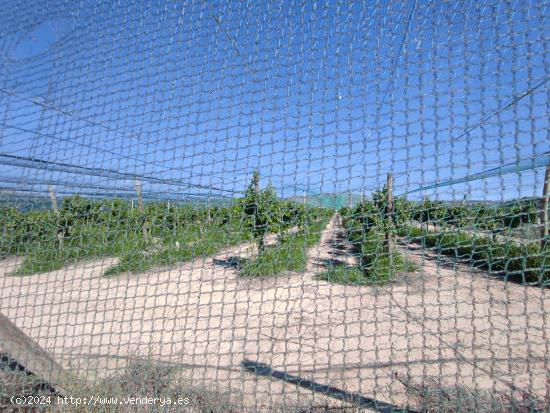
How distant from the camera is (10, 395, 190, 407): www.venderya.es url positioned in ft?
5.68

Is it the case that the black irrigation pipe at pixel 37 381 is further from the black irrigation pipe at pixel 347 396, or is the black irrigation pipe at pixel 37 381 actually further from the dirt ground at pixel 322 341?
the black irrigation pipe at pixel 347 396

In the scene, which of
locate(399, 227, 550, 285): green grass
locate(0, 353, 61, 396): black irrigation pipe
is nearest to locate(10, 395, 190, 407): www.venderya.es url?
locate(0, 353, 61, 396): black irrigation pipe

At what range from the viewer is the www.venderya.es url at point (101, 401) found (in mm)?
1731

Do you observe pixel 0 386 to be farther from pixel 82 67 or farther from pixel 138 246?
pixel 82 67

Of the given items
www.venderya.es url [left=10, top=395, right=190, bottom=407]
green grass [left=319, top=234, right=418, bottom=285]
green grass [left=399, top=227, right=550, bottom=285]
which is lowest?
www.venderya.es url [left=10, top=395, right=190, bottom=407]

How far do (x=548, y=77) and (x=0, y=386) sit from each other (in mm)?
2932

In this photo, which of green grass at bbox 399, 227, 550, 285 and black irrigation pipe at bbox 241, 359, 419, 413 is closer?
green grass at bbox 399, 227, 550, 285

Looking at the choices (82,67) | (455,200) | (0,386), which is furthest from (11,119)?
(455,200)

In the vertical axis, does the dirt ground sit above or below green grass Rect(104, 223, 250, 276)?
below

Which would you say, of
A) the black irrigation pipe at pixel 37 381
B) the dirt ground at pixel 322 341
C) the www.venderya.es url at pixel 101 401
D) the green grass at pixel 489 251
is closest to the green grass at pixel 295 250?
the dirt ground at pixel 322 341

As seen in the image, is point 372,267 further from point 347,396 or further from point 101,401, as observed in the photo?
point 101,401

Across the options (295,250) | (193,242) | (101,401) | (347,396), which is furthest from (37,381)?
(295,250)

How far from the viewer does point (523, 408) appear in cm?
173

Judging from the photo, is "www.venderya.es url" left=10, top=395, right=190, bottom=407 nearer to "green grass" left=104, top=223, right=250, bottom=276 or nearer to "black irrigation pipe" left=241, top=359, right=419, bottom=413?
"black irrigation pipe" left=241, top=359, right=419, bottom=413
